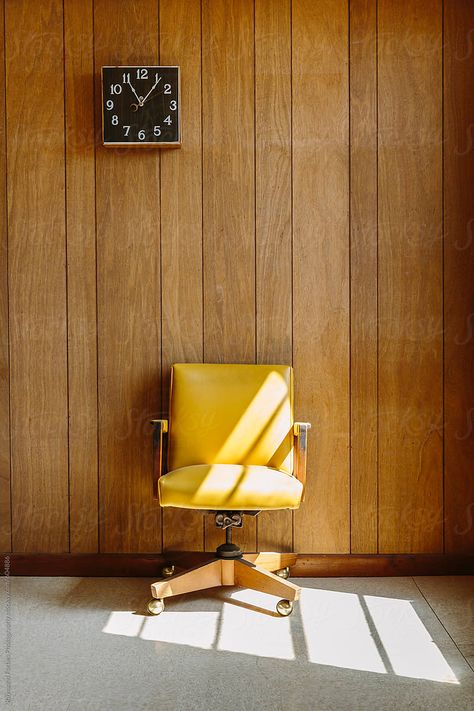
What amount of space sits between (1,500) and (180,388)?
0.95m

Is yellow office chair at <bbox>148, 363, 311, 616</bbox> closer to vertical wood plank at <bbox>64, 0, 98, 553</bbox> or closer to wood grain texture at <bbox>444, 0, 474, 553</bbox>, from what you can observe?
vertical wood plank at <bbox>64, 0, 98, 553</bbox>

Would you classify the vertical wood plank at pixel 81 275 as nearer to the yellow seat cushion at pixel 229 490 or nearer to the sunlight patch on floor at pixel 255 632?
the yellow seat cushion at pixel 229 490

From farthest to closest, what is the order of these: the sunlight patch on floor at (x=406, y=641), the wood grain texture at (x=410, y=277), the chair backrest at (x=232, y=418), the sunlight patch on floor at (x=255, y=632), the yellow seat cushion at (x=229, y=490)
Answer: the wood grain texture at (x=410, y=277), the chair backrest at (x=232, y=418), the yellow seat cushion at (x=229, y=490), the sunlight patch on floor at (x=255, y=632), the sunlight patch on floor at (x=406, y=641)

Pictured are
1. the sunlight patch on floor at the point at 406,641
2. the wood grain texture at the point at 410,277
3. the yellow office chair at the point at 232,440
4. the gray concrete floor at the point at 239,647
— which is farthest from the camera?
the wood grain texture at the point at 410,277

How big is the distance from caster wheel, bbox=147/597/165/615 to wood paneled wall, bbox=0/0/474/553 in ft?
1.42

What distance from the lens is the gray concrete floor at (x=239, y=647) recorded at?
5.97ft

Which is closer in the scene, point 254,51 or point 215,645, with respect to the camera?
point 215,645

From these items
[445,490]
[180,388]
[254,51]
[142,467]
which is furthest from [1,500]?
[254,51]

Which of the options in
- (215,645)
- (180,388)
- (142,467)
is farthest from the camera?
(142,467)

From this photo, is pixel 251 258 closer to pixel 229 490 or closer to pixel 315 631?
pixel 229 490

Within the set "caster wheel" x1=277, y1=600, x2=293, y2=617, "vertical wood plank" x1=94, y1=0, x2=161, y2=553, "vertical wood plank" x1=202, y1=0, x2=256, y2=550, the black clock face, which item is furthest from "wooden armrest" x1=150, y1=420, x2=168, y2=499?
the black clock face

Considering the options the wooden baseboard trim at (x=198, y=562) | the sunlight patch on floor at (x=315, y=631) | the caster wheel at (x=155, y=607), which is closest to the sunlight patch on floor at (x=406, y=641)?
the sunlight patch on floor at (x=315, y=631)

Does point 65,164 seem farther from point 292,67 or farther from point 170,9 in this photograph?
point 292,67

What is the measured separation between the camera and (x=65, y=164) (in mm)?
2752
